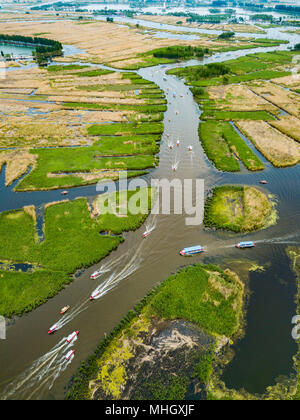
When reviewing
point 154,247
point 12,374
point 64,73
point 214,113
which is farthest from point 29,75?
point 12,374

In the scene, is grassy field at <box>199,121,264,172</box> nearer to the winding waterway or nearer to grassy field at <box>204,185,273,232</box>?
the winding waterway

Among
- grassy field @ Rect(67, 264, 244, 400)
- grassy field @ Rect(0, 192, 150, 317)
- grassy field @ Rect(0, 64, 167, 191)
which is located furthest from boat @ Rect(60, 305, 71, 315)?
grassy field @ Rect(0, 64, 167, 191)

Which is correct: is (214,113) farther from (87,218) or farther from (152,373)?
(152,373)

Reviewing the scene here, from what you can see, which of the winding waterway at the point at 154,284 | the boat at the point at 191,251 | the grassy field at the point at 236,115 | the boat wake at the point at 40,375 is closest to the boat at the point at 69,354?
the boat wake at the point at 40,375

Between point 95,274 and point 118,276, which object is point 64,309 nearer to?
point 95,274

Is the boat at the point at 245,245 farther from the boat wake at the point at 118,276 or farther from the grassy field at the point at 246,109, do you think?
the grassy field at the point at 246,109

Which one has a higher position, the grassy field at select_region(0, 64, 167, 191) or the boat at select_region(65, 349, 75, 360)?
the grassy field at select_region(0, 64, 167, 191)
